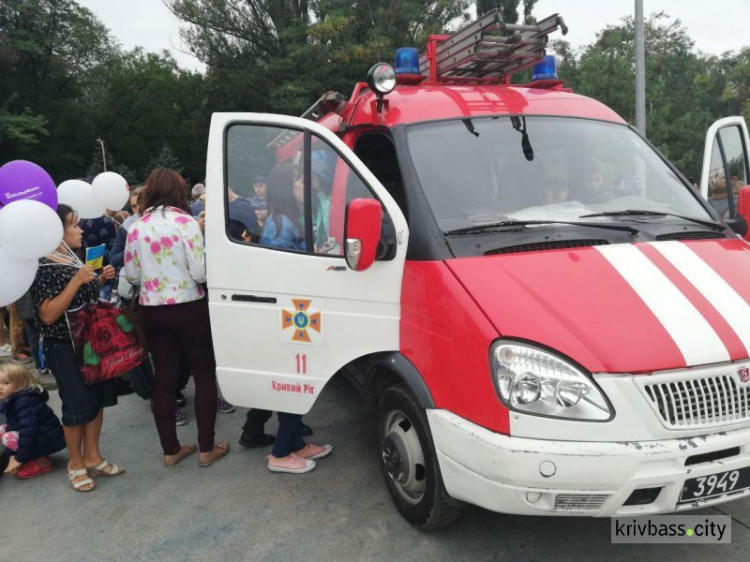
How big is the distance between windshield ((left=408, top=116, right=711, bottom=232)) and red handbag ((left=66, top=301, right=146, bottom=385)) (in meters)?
2.12

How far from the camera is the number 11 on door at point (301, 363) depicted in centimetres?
341

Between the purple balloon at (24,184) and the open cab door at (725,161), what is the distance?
4397 mm

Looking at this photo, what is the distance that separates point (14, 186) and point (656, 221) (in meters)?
3.68

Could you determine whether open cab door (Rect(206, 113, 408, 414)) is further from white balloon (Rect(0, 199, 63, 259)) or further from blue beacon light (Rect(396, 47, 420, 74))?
blue beacon light (Rect(396, 47, 420, 74))

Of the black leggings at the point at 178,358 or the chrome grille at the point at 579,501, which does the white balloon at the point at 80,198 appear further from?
the chrome grille at the point at 579,501

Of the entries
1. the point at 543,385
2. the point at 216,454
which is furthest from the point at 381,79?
the point at 216,454

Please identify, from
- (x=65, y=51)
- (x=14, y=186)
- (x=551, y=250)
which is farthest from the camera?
(x=65, y=51)

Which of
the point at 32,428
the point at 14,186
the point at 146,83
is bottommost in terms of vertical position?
the point at 32,428

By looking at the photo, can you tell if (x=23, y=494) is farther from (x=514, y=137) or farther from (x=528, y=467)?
(x=514, y=137)

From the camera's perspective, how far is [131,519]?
3541mm

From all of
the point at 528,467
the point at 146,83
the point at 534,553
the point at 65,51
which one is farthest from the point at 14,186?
the point at 146,83

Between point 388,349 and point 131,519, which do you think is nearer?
point 388,349

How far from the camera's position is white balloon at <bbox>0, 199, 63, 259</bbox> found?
11.0 feet

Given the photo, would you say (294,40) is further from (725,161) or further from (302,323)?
(302,323)
